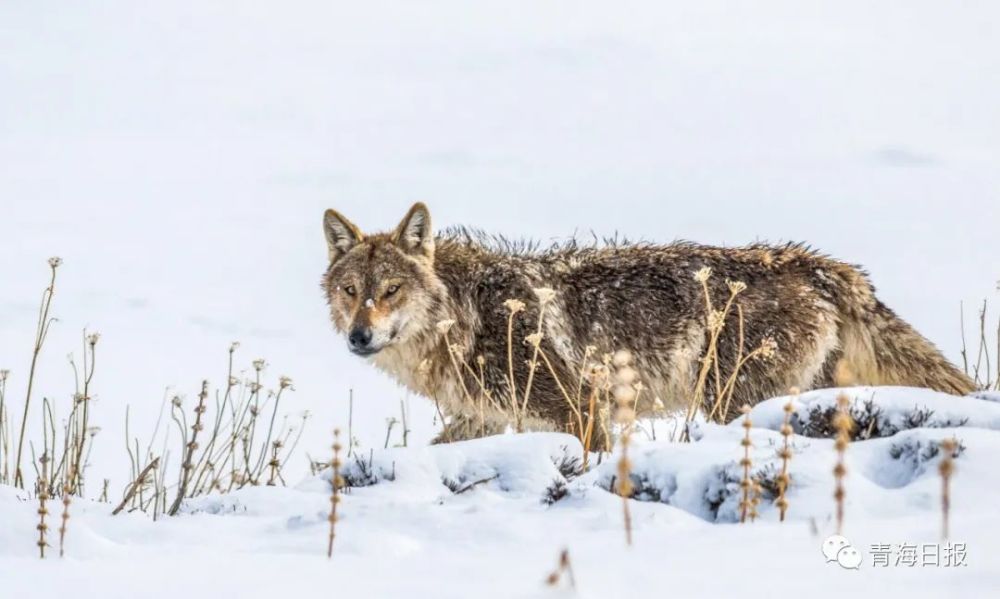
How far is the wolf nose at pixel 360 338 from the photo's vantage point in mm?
9227

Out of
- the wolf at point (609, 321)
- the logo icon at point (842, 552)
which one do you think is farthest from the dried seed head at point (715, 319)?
the logo icon at point (842, 552)

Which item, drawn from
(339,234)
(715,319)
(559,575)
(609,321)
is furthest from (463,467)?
(339,234)

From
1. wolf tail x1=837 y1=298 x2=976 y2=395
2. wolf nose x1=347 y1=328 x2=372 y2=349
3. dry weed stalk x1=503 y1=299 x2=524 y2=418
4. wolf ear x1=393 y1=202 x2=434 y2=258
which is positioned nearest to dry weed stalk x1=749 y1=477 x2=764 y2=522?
dry weed stalk x1=503 y1=299 x2=524 y2=418

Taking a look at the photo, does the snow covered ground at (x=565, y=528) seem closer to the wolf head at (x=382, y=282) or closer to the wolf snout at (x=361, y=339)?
the wolf snout at (x=361, y=339)

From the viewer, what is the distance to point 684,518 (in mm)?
4891

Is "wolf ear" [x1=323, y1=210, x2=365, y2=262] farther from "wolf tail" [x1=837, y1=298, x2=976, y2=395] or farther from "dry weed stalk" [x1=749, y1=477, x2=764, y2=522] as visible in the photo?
"dry weed stalk" [x1=749, y1=477, x2=764, y2=522]

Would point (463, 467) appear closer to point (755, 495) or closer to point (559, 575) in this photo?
point (755, 495)

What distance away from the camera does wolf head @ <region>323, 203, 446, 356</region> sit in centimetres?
941

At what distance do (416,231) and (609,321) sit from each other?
5.71ft

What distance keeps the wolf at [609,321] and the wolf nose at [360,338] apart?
11mm

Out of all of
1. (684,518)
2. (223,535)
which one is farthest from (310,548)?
(684,518)

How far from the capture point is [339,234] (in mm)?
10109

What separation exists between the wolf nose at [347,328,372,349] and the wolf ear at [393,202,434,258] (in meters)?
0.96

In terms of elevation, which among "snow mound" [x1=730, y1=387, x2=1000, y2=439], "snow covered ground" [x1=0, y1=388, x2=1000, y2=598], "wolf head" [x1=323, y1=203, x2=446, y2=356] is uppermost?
"wolf head" [x1=323, y1=203, x2=446, y2=356]
